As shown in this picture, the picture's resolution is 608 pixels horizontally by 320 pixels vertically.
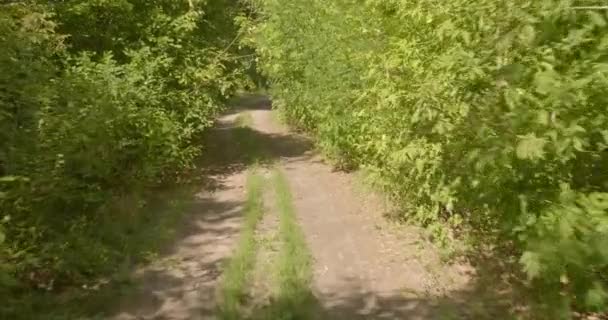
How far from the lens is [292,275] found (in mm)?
6551

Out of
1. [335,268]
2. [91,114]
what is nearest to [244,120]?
[91,114]

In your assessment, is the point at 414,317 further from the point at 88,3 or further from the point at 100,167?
the point at 88,3

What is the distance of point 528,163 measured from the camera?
14.4 feet

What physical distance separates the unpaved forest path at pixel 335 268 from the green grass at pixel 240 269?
9 cm

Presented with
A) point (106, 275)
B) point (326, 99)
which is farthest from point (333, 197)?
point (106, 275)

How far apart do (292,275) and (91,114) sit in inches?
120

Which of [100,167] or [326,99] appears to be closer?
[100,167]

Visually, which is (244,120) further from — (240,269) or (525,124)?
(525,124)

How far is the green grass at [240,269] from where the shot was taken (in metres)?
5.73

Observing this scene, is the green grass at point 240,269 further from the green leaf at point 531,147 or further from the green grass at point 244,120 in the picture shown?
the green grass at point 244,120

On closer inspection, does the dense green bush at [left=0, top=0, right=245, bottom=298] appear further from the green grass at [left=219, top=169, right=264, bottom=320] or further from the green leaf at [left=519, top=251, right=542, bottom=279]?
the green leaf at [left=519, top=251, right=542, bottom=279]

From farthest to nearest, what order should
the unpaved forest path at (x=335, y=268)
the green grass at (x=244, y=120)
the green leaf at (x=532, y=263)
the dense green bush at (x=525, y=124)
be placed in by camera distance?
the green grass at (x=244, y=120)
the unpaved forest path at (x=335, y=268)
the green leaf at (x=532, y=263)
the dense green bush at (x=525, y=124)

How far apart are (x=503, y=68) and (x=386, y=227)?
4.49 metres

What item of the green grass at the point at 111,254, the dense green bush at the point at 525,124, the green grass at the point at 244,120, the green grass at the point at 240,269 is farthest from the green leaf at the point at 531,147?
the green grass at the point at 244,120
